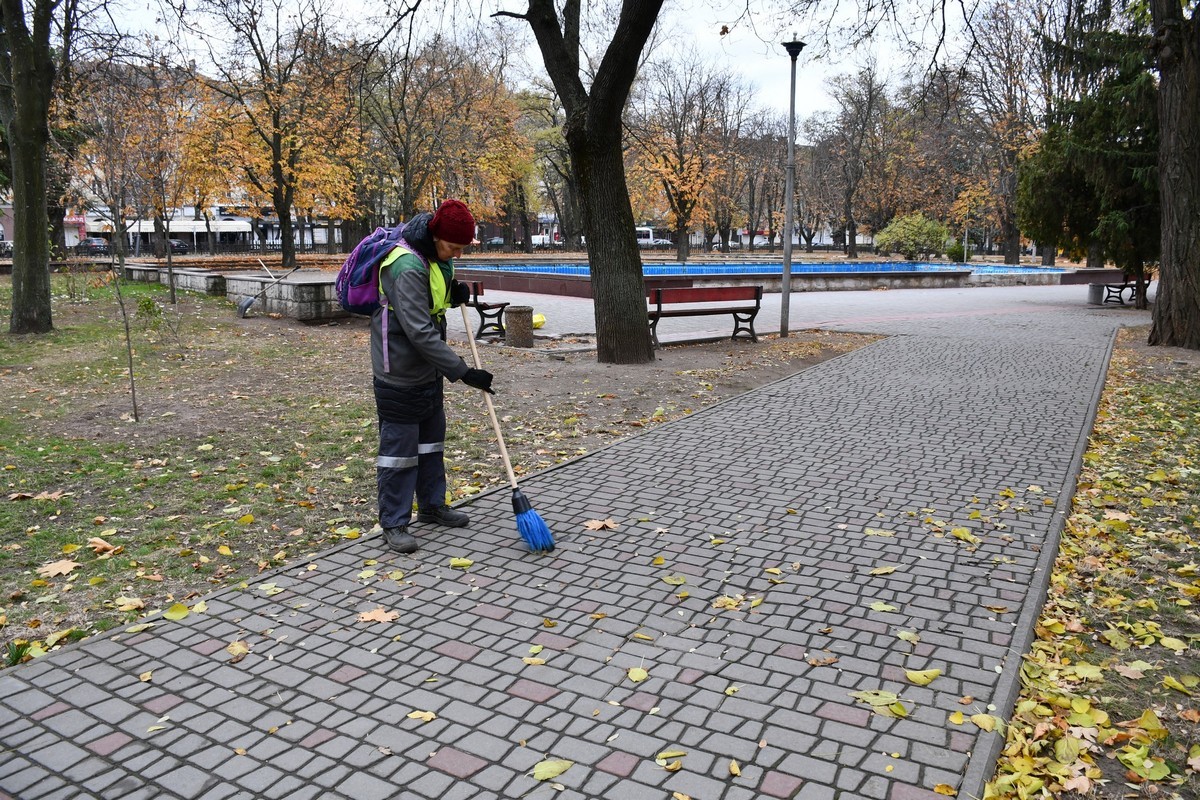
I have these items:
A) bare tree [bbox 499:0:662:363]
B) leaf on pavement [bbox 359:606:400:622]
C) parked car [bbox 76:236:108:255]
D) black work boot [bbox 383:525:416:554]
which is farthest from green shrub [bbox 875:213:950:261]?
leaf on pavement [bbox 359:606:400:622]

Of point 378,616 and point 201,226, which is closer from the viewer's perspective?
point 378,616

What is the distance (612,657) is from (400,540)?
166 centimetres

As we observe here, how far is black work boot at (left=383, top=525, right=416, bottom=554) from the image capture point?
4750mm

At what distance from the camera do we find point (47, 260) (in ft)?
43.1

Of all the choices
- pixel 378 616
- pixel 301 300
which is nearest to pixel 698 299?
pixel 301 300

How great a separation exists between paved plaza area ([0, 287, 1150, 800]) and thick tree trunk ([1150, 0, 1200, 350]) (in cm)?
822

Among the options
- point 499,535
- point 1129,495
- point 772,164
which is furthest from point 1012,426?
point 772,164

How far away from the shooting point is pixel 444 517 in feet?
Answer: 17.0

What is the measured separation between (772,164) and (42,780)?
60.4m

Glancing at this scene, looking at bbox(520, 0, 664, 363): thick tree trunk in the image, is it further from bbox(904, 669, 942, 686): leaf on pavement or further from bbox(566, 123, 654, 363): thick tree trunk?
bbox(904, 669, 942, 686): leaf on pavement

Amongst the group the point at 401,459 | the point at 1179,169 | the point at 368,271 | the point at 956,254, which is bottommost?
the point at 401,459

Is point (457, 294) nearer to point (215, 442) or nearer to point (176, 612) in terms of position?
point (176, 612)

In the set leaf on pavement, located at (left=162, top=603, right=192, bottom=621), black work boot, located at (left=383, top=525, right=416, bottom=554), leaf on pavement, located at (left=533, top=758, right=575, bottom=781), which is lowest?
leaf on pavement, located at (left=533, top=758, right=575, bottom=781)

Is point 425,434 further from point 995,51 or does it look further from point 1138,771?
point 995,51
